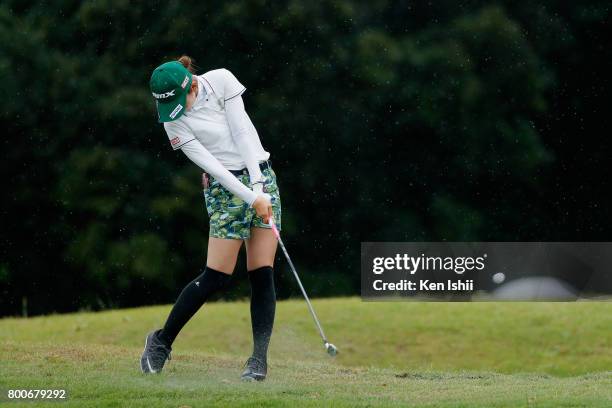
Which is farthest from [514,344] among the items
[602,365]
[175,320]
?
[175,320]

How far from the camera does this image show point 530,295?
12.2 m

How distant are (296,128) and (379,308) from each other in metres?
6.32

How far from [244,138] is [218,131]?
15 centimetres

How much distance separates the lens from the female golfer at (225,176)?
17.9 feet

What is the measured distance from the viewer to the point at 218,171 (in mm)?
5457

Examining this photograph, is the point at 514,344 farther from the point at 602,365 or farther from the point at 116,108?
the point at 116,108

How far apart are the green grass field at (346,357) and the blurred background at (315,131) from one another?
4081 millimetres

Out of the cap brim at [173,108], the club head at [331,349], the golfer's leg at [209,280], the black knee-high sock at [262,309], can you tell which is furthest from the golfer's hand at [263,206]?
the club head at [331,349]

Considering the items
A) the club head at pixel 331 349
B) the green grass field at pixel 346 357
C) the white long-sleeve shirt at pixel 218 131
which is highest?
the white long-sleeve shirt at pixel 218 131

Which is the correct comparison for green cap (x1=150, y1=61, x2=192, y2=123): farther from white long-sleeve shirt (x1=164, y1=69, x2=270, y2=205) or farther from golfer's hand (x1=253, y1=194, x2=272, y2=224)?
golfer's hand (x1=253, y1=194, x2=272, y2=224)

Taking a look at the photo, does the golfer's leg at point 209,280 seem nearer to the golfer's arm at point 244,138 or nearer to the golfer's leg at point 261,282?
the golfer's leg at point 261,282

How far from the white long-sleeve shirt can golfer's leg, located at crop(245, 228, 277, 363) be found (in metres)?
0.32

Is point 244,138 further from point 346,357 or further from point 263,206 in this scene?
point 346,357

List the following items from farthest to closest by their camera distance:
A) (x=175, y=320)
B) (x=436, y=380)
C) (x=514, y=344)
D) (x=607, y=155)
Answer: (x=607, y=155)
(x=514, y=344)
(x=436, y=380)
(x=175, y=320)
